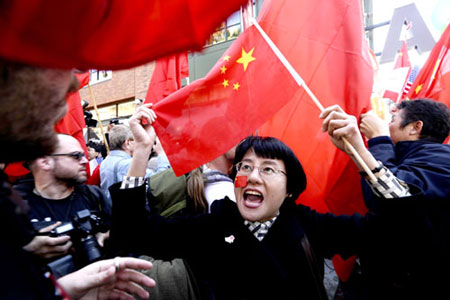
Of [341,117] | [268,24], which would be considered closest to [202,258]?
[341,117]

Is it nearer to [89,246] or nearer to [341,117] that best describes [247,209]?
[341,117]

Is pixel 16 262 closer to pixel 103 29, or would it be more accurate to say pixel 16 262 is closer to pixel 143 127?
pixel 103 29

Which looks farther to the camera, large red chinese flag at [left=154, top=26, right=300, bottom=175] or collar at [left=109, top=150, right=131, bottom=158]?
collar at [left=109, top=150, right=131, bottom=158]

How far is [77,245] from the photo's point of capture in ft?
4.83

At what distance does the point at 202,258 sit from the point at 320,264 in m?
0.68

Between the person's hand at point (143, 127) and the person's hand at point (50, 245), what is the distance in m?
0.66

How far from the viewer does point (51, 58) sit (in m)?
0.61

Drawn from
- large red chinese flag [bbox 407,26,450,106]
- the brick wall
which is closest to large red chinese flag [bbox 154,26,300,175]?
large red chinese flag [bbox 407,26,450,106]

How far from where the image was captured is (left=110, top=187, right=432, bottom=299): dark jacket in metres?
1.52

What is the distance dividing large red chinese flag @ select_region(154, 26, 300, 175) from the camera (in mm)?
635

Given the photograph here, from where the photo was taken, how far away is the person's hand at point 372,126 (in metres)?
1.90

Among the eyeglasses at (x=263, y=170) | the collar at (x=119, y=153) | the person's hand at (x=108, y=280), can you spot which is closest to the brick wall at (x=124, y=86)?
the collar at (x=119, y=153)

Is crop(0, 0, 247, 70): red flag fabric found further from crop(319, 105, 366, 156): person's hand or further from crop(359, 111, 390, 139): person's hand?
crop(359, 111, 390, 139): person's hand

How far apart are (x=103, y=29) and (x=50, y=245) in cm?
113
